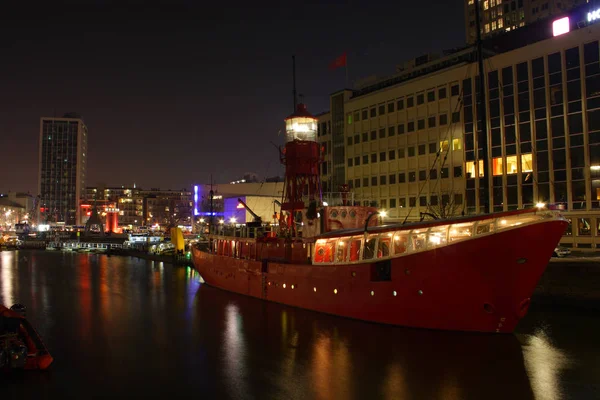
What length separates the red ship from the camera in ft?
64.3

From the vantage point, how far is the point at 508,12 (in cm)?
11156

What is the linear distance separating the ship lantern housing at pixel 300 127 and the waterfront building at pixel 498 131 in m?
11.3

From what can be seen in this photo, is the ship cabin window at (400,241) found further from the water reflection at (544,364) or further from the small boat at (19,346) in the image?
the small boat at (19,346)

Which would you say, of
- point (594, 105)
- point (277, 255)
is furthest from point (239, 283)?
point (594, 105)

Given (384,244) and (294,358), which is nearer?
(294,358)

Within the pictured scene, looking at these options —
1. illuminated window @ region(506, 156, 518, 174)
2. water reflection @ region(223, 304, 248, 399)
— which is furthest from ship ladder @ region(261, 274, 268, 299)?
illuminated window @ region(506, 156, 518, 174)

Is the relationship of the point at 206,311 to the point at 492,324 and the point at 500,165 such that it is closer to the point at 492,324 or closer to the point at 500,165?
the point at 492,324

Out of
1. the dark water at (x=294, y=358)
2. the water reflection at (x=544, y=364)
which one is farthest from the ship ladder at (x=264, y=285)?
the water reflection at (x=544, y=364)

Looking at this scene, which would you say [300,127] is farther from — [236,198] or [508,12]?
[508,12]

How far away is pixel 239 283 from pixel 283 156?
36.1ft

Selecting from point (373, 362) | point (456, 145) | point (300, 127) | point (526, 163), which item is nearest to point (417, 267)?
point (373, 362)

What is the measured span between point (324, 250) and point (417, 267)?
709 cm

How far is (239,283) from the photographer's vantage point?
37656mm

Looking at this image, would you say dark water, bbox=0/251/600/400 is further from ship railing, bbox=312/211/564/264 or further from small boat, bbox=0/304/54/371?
ship railing, bbox=312/211/564/264
